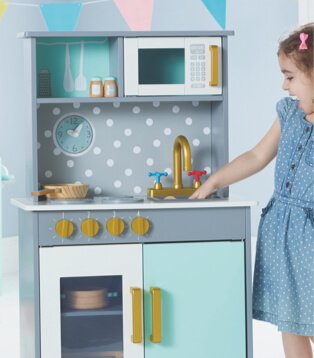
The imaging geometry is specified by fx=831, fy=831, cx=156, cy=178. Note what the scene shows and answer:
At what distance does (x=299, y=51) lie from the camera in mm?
2264

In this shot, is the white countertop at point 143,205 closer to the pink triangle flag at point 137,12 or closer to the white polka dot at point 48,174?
the white polka dot at point 48,174

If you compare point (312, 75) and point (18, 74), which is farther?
point (18, 74)

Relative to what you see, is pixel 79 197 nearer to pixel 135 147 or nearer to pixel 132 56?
pixel 135 147

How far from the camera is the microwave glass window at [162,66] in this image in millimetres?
2729

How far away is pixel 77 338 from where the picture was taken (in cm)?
237

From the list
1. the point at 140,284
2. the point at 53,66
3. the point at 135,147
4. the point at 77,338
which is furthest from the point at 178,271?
the point at 53,66

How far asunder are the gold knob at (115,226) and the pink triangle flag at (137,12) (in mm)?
3166

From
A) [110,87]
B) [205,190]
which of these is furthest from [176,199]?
[110,87]

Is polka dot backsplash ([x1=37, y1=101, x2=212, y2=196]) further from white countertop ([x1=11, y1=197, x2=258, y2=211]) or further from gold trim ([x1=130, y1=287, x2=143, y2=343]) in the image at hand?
gold trim ([x1=130, y1=287, x2=143, y2=343])

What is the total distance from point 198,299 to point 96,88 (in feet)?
2.43

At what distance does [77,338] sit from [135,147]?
703 mm

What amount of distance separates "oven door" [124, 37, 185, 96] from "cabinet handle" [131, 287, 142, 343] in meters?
0.65

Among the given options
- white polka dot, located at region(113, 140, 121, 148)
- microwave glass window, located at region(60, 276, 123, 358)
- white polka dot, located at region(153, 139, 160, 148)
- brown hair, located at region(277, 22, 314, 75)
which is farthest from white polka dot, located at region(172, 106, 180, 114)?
microwave glass window, located at region(60, 276, 123, 358)

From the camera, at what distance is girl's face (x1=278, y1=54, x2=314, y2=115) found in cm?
227
